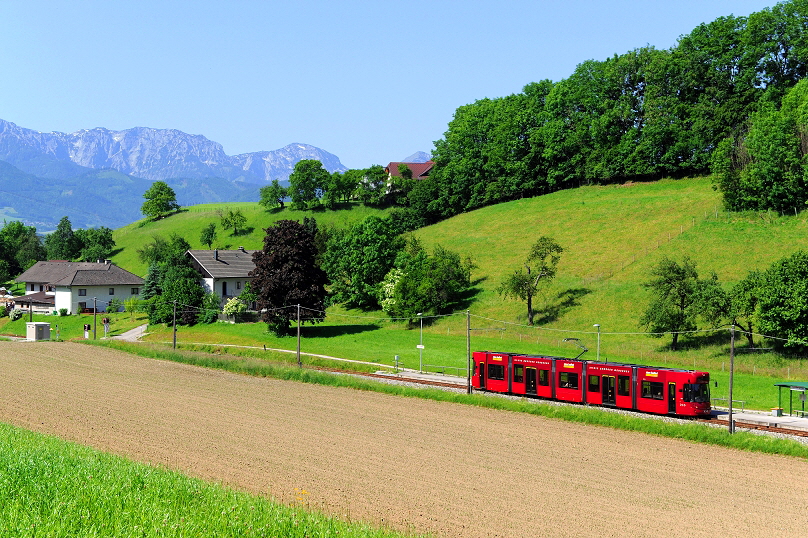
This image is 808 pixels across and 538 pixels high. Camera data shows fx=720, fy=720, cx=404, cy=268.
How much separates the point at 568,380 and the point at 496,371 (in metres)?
5.43

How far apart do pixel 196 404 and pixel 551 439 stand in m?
19.3

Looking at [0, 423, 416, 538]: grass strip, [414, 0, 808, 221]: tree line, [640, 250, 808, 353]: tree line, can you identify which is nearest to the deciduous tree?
[414, 0, 808, 221]: tree line

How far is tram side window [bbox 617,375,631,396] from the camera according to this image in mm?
39969

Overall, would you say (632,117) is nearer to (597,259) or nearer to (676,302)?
(597,259)

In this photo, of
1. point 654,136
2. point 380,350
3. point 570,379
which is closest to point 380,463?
point 570,379

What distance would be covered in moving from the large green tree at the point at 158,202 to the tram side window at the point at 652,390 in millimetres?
148875

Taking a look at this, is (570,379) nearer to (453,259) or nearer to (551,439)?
(551,439)

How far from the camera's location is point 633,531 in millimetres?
19484

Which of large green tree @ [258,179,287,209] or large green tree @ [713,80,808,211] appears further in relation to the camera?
large green tree @ [258,179,287,209]

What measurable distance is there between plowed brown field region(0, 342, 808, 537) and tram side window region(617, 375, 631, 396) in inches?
231

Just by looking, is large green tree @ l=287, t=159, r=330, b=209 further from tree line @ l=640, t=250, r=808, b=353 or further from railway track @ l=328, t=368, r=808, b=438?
tree line @ l=640, t=250, r=808, b=353

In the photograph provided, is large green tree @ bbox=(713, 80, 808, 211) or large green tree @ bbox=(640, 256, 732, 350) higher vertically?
large green tree @ bbox=(713, 80, 808, 211)

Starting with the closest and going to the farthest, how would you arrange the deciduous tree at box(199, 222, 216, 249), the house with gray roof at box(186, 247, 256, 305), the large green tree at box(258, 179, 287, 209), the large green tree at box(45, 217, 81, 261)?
the house with gray roof at box(186, 247, 256, 305), the deciduous tree at box(199, 222, 216, 249), the large green tree at box(45, 217, 81, 261), the large green tree at box(258, 179, 287, 209)

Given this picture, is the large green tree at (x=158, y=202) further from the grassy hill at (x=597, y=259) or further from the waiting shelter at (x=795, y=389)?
the waiting shelter at (x=795, y=389)
